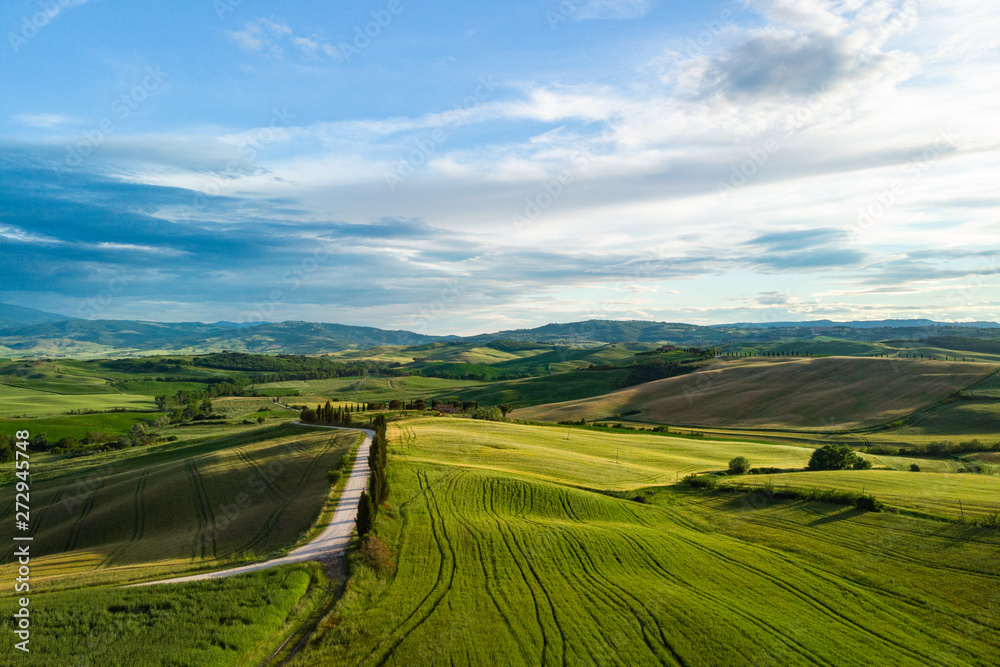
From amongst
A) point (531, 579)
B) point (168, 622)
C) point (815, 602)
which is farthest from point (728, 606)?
point (168, 622)

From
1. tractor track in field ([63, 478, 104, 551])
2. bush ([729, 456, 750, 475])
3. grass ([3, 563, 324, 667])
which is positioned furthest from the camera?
bush ([729, 456, 750, 475])

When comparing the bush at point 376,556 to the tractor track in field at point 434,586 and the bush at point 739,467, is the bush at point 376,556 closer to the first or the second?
the tractor track in field at point 434,586

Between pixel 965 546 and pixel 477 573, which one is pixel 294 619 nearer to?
pixel 477 573

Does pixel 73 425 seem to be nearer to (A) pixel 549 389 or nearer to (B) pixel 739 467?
(A) pixel 549 389

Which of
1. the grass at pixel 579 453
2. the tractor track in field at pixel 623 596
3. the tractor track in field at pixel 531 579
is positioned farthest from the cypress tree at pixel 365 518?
the grass at pixel 579 453

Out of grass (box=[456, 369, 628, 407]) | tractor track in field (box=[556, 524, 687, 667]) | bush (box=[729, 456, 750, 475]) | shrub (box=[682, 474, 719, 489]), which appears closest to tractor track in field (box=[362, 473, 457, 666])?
tractor track in field (box=[556, 524, 687, 667])

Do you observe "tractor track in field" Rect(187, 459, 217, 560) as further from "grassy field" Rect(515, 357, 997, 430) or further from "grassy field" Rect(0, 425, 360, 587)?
"grassy field" Rect(515, 357, 997, 430)
